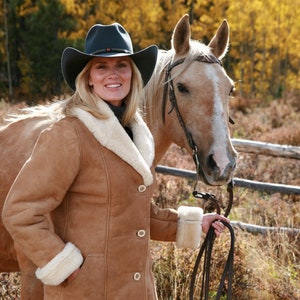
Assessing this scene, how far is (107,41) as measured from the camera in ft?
6.19

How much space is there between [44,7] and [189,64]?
20.0m

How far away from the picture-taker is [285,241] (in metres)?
4.07

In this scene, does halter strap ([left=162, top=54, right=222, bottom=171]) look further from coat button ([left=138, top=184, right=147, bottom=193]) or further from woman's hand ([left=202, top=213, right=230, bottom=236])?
coat button ([left=138, top=184, right=147, bottom=193])

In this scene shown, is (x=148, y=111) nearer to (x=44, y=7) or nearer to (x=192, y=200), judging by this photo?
(x=192, y=200)

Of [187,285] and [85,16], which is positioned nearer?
[187,285]

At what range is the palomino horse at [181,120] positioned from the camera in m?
2.35

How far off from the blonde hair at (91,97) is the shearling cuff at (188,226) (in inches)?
20.5

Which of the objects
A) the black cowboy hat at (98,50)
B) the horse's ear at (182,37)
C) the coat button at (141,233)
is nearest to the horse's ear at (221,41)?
the horse's ear at (182,37)

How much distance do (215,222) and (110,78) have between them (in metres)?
0.81

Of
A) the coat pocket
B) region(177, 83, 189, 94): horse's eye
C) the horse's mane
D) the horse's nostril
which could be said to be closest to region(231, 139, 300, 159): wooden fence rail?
the horse's mane

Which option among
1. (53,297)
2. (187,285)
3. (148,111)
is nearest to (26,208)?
(53,297)

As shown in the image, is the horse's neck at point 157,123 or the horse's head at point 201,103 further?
the horse's neck at point 157,123

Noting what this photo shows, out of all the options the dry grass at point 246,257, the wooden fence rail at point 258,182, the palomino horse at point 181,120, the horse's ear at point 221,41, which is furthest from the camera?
the wooden fence rail at point 258,182

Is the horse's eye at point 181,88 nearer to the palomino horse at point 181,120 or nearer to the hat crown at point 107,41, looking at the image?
the palomino horse at point 181,120
